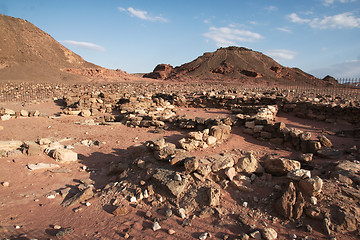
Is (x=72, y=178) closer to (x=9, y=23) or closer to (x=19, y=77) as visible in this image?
(x=19, y=77)

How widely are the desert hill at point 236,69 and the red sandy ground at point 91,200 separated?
102 feet

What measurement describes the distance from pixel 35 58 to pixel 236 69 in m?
36.9

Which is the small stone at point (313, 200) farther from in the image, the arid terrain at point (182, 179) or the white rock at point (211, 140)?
the white rock at point (211, 140)

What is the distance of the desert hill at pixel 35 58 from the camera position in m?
32.4

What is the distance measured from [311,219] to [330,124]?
7.96 metres

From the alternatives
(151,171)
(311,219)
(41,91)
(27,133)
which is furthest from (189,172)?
(41,91)

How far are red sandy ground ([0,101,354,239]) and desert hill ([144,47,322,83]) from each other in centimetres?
3098

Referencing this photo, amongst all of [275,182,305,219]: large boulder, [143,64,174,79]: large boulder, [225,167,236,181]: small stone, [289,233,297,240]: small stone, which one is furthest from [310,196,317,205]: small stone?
[143,64,174,79]: large boulder

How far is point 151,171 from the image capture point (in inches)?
189

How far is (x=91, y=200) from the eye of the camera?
4.38 metres

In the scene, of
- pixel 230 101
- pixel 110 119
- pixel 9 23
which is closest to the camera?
pixel 110 119

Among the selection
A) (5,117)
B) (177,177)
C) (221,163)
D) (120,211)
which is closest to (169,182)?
(177,177)

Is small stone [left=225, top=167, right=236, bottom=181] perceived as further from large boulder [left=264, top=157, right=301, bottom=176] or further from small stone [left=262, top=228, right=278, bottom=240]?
small stone [left=262, top=228, right=278, bottom=240]

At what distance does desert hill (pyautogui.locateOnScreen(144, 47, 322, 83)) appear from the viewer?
37.6 m
